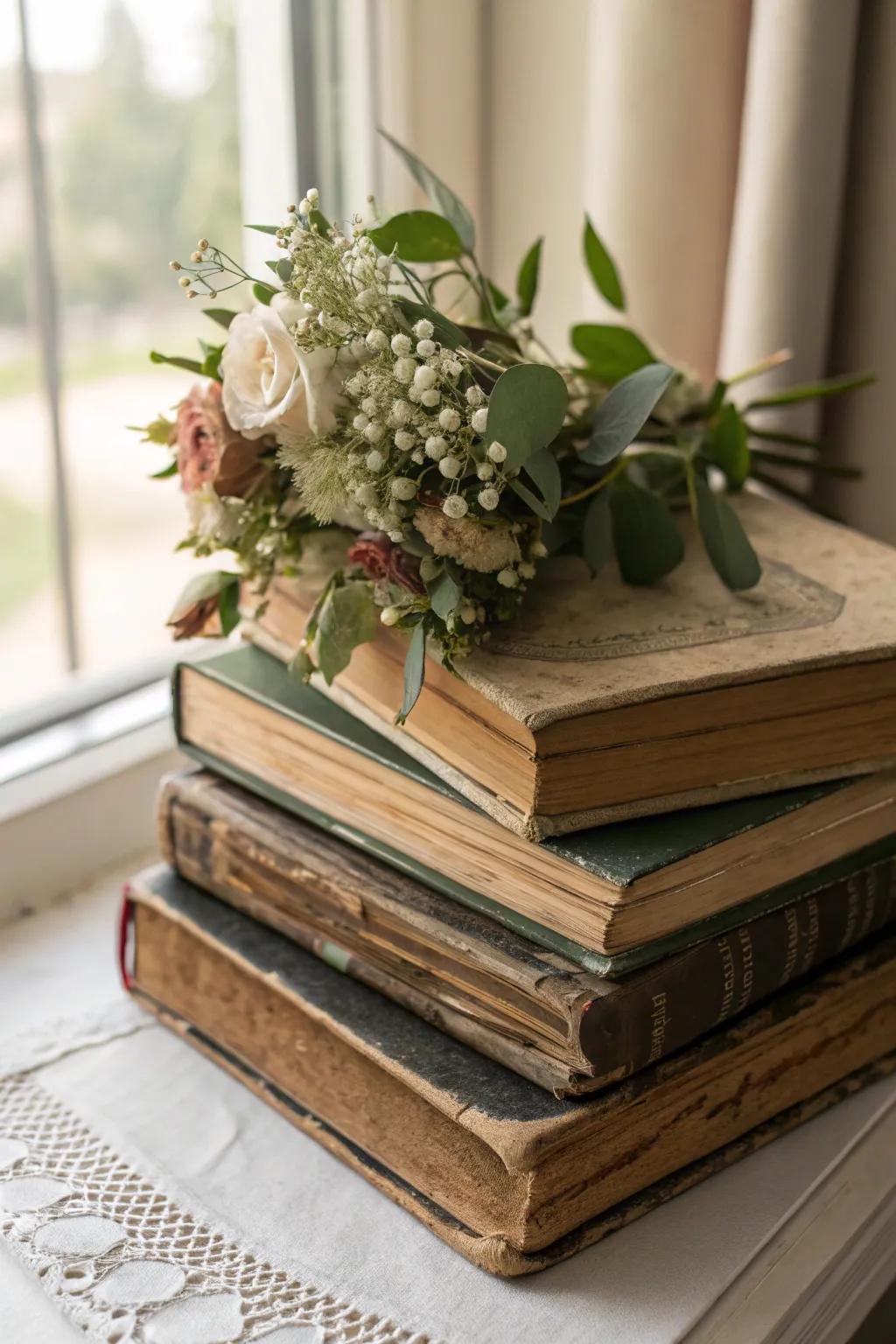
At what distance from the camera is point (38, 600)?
135 inches

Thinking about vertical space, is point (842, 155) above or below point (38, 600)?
above

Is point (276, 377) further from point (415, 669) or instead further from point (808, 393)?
point (808, 393)

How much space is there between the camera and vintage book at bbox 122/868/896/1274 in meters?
0.61

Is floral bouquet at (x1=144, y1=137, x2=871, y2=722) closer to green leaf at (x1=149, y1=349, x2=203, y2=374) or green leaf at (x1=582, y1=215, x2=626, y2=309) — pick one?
green leaf at (x1=149, y1=349, x2=203, y2=374)

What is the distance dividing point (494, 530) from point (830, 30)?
0.52 m

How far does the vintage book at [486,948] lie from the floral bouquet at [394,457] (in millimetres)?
119

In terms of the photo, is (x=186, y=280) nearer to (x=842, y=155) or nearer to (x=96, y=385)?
(x=842, y=155)

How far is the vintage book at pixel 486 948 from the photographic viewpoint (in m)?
0.61

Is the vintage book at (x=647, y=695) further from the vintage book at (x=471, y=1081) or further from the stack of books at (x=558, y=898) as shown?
the vintage book at (x=471, y=1081)

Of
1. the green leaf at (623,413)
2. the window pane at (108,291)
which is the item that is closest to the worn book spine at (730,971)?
the green leaf at (623,413)

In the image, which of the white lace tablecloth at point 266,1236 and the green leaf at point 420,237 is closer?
the white lace tablecloth at point 266,1236

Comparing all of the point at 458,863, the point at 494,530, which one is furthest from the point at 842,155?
the point at 458,863

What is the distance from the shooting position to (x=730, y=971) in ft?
2.15

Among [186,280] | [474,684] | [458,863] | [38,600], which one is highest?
[186,280]
